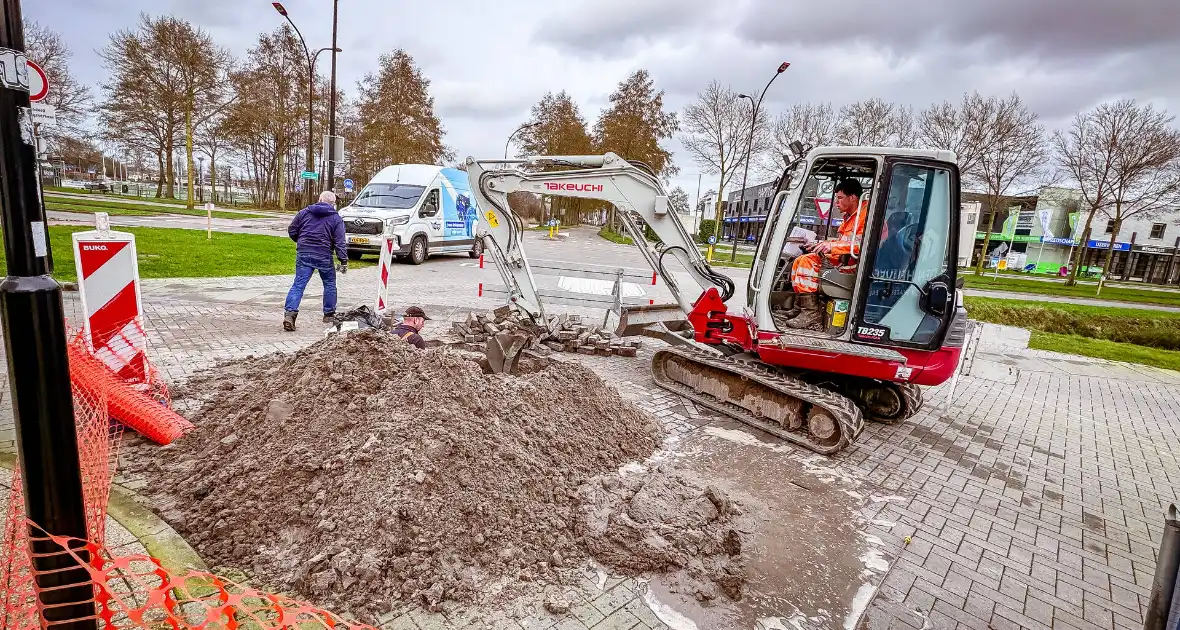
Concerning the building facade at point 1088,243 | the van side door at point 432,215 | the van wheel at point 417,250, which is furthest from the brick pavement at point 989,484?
the building facade at point 1088,243

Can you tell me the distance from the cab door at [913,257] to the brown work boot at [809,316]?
1.68ft

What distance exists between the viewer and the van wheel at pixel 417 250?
16.6m

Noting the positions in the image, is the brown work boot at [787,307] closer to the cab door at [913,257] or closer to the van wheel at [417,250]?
A: the cab door at [913,257]

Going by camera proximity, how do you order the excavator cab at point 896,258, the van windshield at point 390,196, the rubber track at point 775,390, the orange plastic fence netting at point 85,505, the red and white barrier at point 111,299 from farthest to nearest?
the van windshield at point 390,196
the excavator cab at point 896,258
the rubber track at point 775,390
the red and white barrier at point 111,299
the orange plastic fence netting at point 85,505

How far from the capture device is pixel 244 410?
4043mm

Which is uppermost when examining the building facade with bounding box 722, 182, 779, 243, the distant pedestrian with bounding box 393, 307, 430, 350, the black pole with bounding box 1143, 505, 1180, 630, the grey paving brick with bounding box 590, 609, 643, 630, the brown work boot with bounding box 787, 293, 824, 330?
the building facade with bounding box 722, 182, 779, 243

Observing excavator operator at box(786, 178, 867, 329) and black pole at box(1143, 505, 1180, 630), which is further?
excavator operator at box(786, 178, 867, 329)

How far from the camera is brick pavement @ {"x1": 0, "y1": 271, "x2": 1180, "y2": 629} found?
3.16 m

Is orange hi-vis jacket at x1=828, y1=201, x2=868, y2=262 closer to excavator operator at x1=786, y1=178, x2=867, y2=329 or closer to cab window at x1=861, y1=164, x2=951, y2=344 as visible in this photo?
excavator operator at x1=786, y1=178, x2=867, y2=329

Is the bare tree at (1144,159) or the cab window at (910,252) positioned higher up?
the bare tree at (1144,159)

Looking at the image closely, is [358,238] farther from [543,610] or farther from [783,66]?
[783,66]

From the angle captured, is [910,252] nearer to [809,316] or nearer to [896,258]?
[896,258]

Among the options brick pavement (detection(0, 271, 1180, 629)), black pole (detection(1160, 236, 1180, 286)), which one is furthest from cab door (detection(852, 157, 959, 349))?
black pole (detection(1160, 236, 1180, 286))

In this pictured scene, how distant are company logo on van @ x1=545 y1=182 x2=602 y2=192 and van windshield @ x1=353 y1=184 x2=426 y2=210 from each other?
10.7 m
